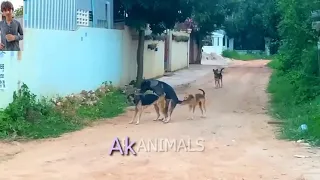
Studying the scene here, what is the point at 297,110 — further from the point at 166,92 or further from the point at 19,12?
the point at 19,12

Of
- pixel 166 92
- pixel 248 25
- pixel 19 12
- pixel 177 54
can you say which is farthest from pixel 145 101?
pixel 248 25

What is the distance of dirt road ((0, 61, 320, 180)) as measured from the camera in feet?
25.3

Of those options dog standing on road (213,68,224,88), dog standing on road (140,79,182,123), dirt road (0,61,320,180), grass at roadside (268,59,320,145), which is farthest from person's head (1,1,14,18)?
dog standing on road (213,68,224,88)

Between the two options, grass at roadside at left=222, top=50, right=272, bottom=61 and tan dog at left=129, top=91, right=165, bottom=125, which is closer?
A: tan dog at left=129, top=91, right=165, bottom=125

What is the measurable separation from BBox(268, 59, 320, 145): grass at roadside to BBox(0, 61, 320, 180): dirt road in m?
0.45

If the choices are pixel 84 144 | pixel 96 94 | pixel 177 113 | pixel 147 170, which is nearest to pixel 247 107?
pixel 177 113

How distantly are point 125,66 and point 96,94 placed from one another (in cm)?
525

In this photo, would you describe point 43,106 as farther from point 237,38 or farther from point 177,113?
point 237,38

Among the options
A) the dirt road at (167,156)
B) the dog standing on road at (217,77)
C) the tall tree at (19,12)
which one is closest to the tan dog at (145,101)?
the dirt road at (167,156)

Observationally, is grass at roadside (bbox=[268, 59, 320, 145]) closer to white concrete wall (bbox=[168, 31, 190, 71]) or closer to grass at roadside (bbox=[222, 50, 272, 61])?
white concrete wall (bbox=[168, 31, 190, 71])

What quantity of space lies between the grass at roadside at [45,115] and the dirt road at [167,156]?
15.7 inches

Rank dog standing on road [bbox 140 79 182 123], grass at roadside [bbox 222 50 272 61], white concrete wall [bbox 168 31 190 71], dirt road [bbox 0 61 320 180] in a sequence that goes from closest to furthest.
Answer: dirt road [bbox 0 61 320 180], dog standing on road [bbox 140 79 182 123], white concrete wall [bbox 168 31 190 71], grass at roadside [bbox 222 50 272 61]

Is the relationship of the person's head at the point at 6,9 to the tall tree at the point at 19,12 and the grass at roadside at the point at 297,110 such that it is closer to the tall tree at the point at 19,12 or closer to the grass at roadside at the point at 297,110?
the tall tree at the point at 19,12

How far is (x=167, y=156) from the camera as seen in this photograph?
891 centimetres
